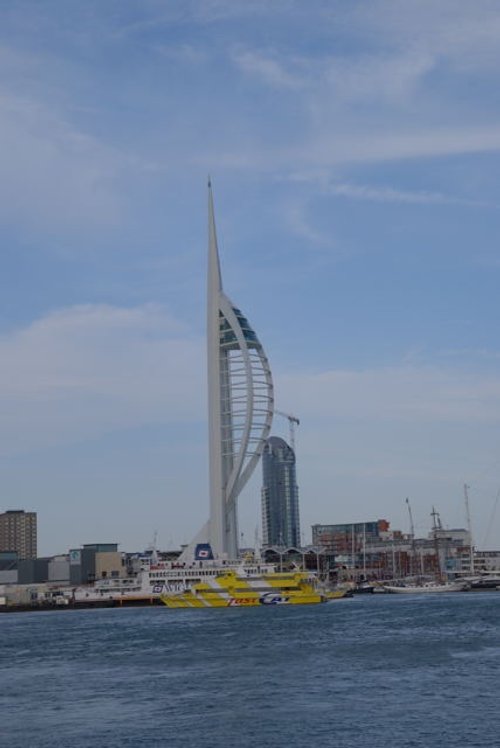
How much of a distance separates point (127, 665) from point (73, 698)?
9039mm

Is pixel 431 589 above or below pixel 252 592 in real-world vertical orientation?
below

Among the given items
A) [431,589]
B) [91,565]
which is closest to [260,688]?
[431,589]

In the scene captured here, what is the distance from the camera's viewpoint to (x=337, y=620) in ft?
214

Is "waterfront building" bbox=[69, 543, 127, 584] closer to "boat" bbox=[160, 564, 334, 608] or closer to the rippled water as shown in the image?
"boat" bbox=[160, 564, 334, 608]

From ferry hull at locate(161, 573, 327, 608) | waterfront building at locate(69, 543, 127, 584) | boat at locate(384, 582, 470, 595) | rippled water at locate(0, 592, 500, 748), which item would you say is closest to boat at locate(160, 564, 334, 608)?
ferry hull at locate(161, 573, 327, 608)

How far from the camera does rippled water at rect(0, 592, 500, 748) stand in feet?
83.1

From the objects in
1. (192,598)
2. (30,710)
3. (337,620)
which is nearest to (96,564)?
(192,598)

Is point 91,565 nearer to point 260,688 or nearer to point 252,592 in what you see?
point 252,592

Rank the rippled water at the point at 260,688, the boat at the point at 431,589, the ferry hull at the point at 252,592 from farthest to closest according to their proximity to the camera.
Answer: the boat at the point at 431,589 → the ferry hull at the point at 252,592 → the rippled water at the point at 260,688

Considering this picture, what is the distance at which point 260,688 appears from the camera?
32688mm

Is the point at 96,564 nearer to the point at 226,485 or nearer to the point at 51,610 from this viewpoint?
the point at 51,610

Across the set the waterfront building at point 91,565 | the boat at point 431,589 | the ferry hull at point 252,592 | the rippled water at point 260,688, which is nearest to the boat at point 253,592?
the ferry hull at point 252,592

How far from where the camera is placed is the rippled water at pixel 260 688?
83.1 ft

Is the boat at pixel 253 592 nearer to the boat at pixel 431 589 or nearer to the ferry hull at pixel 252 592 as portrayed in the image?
the ferry hull at pixel 252 592
